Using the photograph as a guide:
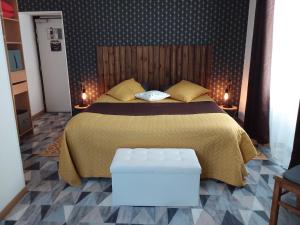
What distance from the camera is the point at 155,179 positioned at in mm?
2176

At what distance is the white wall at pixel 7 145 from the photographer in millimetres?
2105

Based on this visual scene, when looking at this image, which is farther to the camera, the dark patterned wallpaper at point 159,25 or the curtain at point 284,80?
the dark patterned wallpaper at point 159,25

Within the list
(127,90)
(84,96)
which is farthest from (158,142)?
(84,96)

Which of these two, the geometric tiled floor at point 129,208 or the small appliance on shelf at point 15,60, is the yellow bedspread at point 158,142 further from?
the small appliance on shelf at point 15,60

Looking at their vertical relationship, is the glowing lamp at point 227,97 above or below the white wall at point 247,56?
below

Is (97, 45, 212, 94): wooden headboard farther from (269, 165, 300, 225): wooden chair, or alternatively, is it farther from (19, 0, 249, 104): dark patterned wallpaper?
(269, 165, 300, 225): wooden chair

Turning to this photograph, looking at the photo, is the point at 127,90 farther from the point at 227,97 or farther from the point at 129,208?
the point at 129,208

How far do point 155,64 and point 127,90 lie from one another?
2.65 feet

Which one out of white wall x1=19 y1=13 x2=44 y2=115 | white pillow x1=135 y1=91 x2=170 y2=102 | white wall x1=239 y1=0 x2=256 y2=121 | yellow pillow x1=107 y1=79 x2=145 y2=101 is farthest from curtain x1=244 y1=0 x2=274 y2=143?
white wall x1=19 y1=13 x2=44 y2=115

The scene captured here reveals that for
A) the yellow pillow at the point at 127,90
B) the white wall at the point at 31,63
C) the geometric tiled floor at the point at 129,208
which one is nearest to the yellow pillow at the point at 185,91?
the yellow pillow at the point at 127,90

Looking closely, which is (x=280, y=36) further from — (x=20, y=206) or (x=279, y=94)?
(x=20, y=206)

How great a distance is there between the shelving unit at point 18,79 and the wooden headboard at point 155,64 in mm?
1275

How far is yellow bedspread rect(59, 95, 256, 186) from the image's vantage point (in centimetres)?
246

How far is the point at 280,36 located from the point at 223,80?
1502 mm
